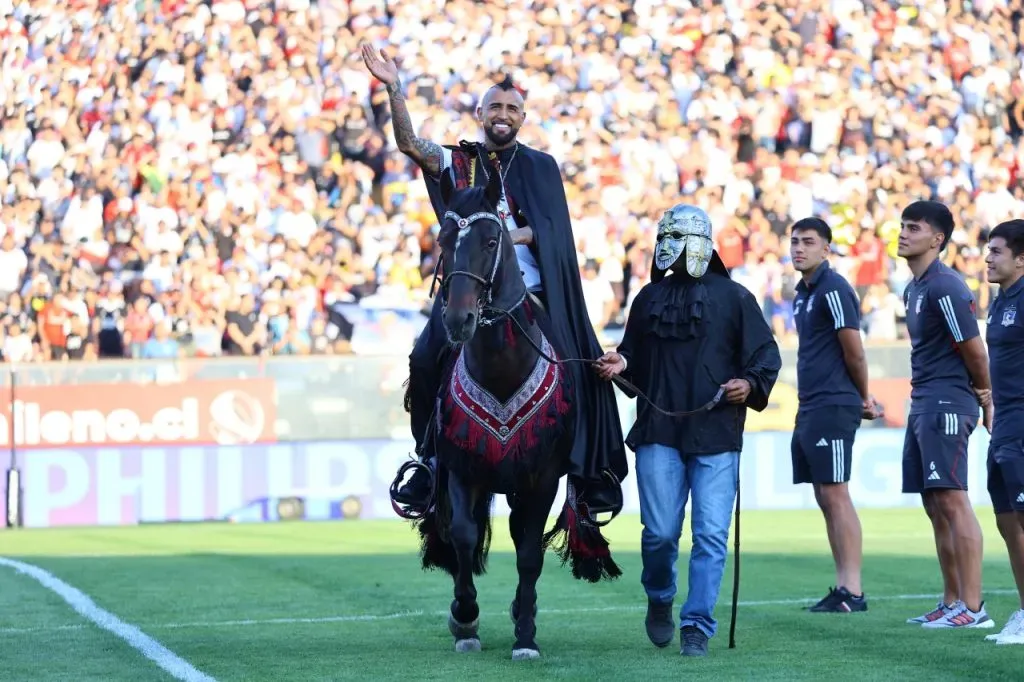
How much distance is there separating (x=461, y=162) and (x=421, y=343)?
3.15 feet

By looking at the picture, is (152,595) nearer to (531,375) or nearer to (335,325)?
(531,375)

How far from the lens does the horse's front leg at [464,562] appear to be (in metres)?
8.18

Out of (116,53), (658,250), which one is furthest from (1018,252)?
(116,53)

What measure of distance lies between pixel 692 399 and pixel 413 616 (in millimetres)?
2749

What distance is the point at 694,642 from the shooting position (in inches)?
315

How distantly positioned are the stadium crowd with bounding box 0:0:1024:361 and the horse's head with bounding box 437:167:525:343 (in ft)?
40.0

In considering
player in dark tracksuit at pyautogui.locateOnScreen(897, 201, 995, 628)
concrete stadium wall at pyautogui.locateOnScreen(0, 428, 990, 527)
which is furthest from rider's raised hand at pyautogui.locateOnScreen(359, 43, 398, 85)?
concrete stadium wall at pyautogui.locateOnScreen(0, 428, 990, 527)

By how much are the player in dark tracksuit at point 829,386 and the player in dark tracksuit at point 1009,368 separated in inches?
77.7

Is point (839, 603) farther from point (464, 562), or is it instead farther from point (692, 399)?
point (464, 562)

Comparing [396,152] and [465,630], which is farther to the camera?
[396,152]

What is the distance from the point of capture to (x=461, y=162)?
8.54 m

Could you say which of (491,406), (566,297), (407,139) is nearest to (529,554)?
(491,406)

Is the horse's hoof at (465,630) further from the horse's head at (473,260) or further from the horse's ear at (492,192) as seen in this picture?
the horse's ear at (492,192)

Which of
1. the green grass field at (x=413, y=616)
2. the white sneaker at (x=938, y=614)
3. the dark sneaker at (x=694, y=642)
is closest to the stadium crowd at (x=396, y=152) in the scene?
the green grass field at (x=413, y=616)
